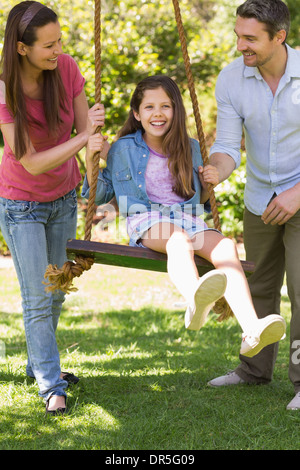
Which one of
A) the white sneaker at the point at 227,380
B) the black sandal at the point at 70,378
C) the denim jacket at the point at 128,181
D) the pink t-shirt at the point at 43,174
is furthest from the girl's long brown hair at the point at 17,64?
the white sneaker at the point at 227,380

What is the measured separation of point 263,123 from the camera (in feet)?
11.0

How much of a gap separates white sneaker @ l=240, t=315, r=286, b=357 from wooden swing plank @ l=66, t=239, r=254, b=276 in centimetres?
35

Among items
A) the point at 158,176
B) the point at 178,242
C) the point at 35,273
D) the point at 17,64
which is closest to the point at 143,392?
the point at 35,273

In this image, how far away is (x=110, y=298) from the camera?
21.4 feet

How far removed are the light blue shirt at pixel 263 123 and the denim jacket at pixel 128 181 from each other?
1.00 ft

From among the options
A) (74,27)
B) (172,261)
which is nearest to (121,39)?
(74,27)

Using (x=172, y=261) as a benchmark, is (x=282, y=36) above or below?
above

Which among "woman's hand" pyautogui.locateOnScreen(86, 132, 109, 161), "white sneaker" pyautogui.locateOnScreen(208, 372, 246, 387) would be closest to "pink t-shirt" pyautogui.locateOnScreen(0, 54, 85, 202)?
"woman's hand" pyautogui.locateOnScreen(86, 132, 109, 161)

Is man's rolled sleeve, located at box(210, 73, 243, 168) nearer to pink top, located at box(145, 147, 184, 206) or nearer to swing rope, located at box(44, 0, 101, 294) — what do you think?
pink top, located at box(145, 147, 184, 206)

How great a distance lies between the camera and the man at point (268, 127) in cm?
315

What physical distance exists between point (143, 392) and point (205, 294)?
3.91ft

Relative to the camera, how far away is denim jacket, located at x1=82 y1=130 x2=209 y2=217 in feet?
11.0

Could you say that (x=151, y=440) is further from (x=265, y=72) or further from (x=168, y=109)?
(x=265, y=72)

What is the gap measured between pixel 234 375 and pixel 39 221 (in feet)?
4.94
